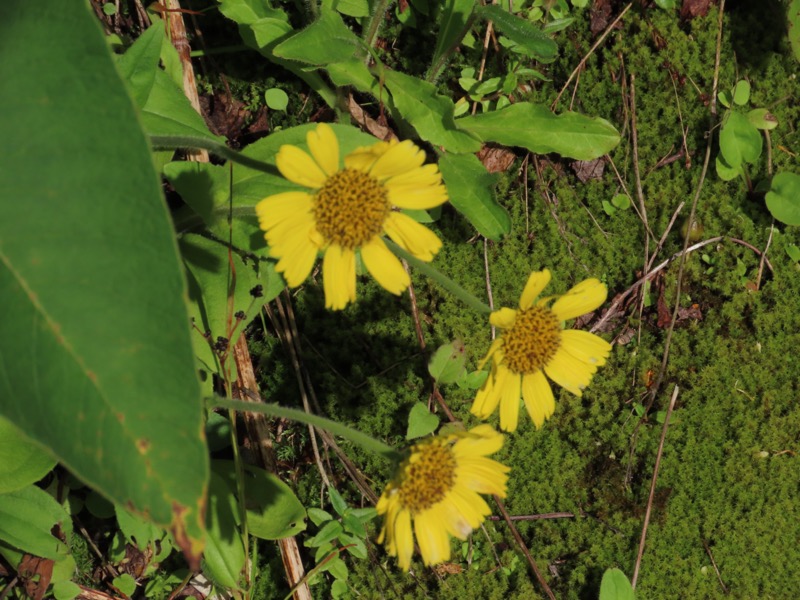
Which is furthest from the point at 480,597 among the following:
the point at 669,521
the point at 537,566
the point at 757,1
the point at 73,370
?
the point at 757,1

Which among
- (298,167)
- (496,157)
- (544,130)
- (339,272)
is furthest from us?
(496,157)

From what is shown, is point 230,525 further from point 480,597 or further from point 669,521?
point 669,521

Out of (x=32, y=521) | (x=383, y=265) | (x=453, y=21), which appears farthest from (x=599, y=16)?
(x=32, y=521)

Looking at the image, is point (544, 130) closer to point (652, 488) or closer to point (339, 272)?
point (339, 272)

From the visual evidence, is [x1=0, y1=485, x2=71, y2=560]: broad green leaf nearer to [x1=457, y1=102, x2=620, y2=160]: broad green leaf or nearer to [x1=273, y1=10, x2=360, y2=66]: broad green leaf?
[x1=273, y1=10, x2=360, y2=66]: broad green leaf

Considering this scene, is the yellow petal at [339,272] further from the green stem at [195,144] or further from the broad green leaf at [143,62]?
the broad green leaf at [143,62]

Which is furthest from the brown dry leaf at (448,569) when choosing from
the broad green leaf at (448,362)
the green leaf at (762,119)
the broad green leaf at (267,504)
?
the green leaf at (762,119)
